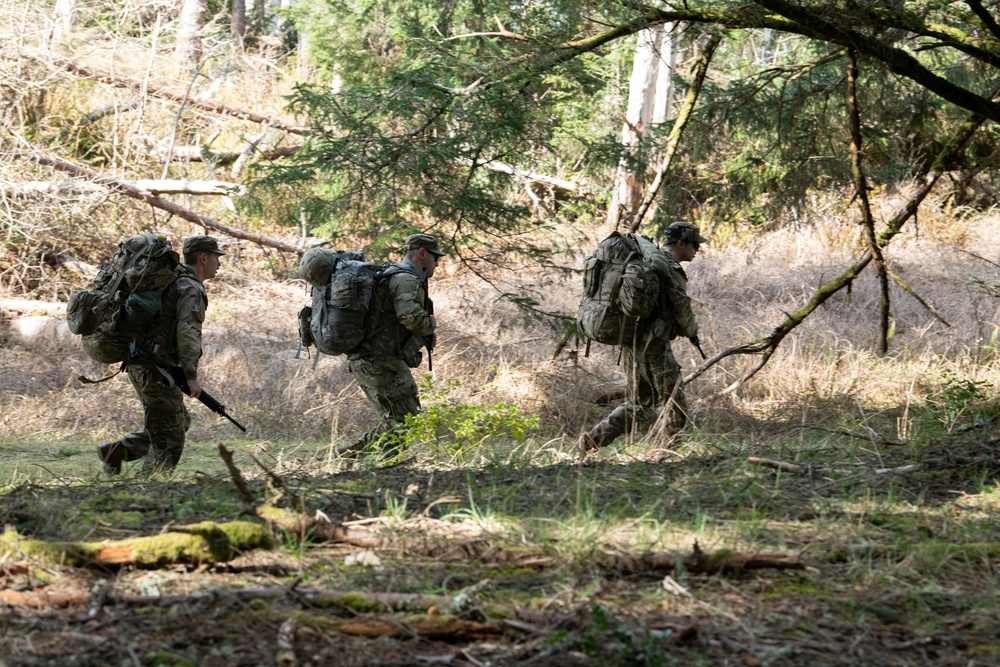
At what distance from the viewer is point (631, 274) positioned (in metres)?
7.14

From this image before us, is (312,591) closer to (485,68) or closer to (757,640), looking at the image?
(757,640)

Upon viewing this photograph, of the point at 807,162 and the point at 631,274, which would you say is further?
the point at 807,162

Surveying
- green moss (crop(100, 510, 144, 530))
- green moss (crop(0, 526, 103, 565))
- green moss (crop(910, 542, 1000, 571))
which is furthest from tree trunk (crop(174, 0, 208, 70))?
green moss (crop(910, 542, 1000, 571))

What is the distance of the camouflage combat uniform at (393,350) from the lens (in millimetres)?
7070

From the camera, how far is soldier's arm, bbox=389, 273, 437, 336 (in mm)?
6984

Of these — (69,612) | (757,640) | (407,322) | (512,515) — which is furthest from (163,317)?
(757,640)

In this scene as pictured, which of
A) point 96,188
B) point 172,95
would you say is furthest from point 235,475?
point 172,95

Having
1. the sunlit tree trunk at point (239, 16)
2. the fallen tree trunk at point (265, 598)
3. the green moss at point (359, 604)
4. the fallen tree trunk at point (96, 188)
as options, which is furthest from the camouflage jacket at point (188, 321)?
the sunlit tree trunk at point (239, 16)

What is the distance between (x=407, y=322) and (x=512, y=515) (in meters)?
3.02

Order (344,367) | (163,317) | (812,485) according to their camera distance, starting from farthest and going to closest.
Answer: (344,367) → (163,317) → (812,485)

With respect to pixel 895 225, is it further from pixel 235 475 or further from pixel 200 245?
pixel 235 475

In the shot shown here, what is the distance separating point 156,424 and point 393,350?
1702 millimetres

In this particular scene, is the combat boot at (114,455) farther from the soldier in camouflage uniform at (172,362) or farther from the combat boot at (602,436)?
the combat boot at (602,436)

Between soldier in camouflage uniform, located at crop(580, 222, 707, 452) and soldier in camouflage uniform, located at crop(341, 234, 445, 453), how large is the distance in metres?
1.37
